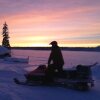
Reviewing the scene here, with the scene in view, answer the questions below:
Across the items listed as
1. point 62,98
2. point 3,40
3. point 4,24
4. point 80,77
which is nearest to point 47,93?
point 62,98

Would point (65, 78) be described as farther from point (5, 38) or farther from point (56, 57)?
point (5, 38)

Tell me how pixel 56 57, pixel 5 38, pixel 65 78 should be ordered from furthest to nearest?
pixel 5 38 < pixel 56 57 < pixel 65 78

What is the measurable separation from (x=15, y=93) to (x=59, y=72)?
2789 mm

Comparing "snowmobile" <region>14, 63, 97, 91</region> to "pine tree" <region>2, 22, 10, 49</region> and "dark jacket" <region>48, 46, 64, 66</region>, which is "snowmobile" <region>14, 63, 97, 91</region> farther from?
"pine tree" <region>2, 22, 10, 49</region>

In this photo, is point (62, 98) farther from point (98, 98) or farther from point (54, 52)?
point (54, 52)

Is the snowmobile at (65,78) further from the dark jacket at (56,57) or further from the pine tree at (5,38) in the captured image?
the pine tree at (5,38)

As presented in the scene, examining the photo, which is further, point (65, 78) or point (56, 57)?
point (56, 57)

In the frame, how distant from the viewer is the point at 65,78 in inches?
485

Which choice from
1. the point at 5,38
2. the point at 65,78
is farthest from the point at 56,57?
the point at 5,38

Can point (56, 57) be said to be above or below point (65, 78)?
above

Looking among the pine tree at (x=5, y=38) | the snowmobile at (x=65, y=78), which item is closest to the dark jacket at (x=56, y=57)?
the snowmobile at (x=65, y=78)

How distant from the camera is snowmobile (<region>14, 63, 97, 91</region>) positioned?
11.9 metres

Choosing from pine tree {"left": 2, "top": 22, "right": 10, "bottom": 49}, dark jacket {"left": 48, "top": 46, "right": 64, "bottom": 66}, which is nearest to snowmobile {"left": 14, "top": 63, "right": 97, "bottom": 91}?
dark jacket {"left": 48, "top": 46, "right": 64, "bottom": 66}

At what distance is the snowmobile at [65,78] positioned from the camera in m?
11.9
